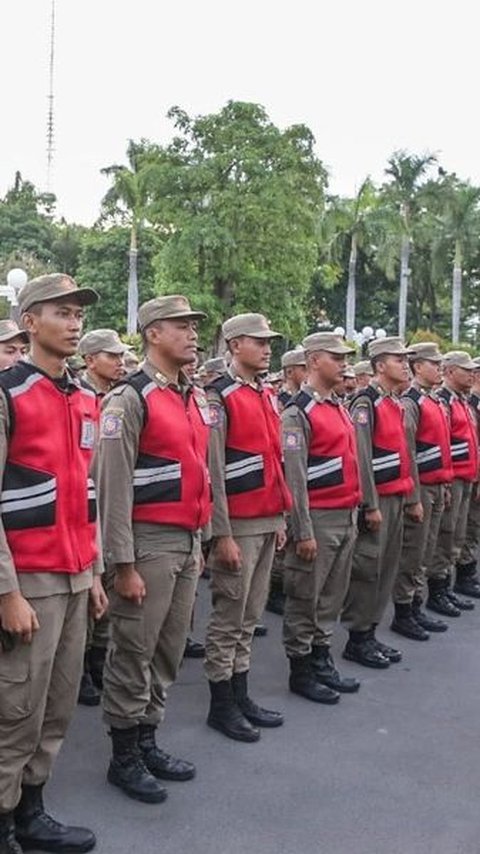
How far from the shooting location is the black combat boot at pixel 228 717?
12.9 ft

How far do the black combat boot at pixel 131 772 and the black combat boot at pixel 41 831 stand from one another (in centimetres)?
34

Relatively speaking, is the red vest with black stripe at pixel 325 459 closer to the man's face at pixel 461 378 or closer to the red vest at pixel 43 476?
the red vest at pixel 43 476

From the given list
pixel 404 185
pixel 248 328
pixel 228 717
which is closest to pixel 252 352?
pixel 248 328

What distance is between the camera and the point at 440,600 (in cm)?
627

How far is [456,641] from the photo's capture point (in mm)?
5555

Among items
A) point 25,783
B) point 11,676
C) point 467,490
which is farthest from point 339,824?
point 467,490

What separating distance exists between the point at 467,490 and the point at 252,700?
9.53ft

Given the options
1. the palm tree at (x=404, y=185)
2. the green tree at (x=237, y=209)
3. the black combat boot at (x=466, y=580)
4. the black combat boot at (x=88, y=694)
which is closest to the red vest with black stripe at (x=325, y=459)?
the black combat boot at (x=88, y=694)

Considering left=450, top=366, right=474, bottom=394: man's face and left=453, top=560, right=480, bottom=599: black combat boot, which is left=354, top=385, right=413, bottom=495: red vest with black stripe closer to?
left=450, top=366, right=474, bottom=394: man's face

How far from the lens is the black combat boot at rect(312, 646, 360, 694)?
4605 millimetres

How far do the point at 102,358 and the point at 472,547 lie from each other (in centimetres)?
364

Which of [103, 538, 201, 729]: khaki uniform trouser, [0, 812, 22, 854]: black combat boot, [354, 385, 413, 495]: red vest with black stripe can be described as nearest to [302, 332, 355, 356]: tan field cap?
[354, 385, 413, 495]: red vest with black stripe

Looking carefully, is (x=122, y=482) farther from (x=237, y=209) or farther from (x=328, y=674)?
(x=237, y=209)

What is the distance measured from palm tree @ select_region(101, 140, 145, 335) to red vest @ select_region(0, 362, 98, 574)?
2529 centimetres
